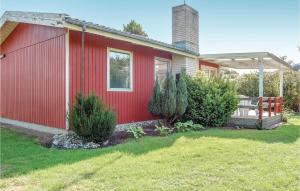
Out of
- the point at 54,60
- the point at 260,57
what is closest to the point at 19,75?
the point at 54,60

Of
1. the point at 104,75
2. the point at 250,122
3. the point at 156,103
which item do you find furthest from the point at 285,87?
the point at 104,75

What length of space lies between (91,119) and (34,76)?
3818mm

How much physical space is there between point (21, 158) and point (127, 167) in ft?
7.60

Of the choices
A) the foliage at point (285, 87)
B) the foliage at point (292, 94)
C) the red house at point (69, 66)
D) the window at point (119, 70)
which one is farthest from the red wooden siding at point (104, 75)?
the foliage at point (292, 94)

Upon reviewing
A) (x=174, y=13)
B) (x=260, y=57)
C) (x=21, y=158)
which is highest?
(x=174, y=13)

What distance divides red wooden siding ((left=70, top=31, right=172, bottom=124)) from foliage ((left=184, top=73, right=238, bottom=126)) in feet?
5.32

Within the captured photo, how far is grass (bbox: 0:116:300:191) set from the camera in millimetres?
3775

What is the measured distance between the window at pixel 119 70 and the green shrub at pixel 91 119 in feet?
6.43

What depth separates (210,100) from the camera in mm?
9516

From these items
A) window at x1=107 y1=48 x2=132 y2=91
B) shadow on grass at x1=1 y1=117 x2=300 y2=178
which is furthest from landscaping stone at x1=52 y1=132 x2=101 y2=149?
window at x1=107 y1=48 x2=132 y2=91

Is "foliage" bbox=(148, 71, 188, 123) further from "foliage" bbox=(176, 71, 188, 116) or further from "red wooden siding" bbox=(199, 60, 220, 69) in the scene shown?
"red wooden siding" bbox=(199, 60, 220, 69)

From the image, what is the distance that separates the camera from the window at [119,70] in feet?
28.4

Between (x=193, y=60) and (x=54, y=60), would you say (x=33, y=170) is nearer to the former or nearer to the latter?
(x=54, y=60)

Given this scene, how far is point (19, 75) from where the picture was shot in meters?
10.3
